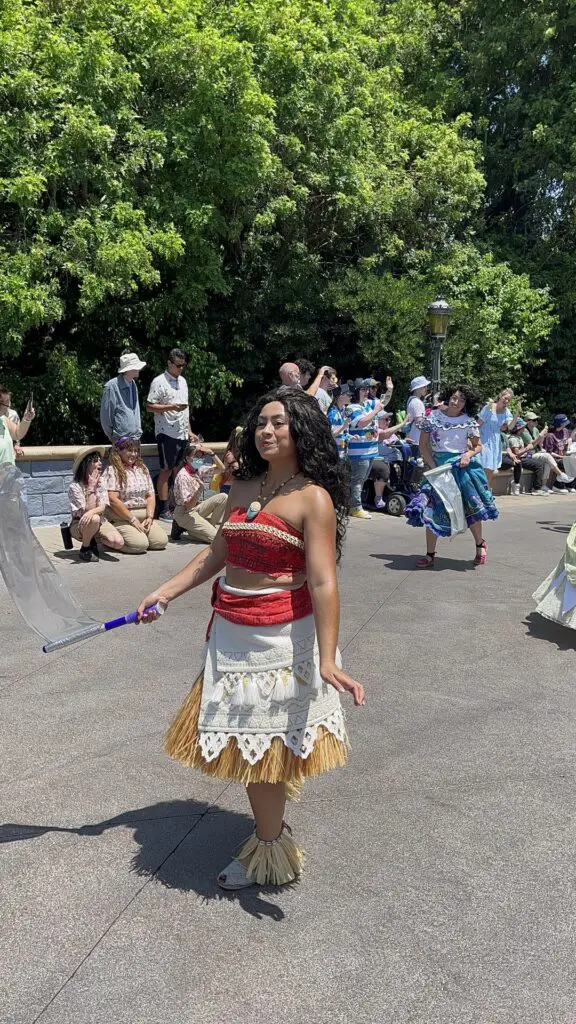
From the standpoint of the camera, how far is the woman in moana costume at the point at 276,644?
316 cm

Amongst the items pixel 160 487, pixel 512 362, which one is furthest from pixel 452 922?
pixel 512 362

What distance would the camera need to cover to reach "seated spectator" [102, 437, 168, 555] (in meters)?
9.46

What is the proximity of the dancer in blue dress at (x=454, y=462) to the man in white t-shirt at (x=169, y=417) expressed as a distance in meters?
3.23

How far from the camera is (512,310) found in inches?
830

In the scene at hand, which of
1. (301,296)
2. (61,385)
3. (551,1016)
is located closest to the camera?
(551,1016)

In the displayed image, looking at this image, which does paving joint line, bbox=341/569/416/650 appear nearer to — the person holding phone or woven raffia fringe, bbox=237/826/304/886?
woven raffia fringe, bbox=237/826/304/886

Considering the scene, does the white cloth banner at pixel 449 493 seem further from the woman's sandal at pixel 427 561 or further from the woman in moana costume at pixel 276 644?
the woman in moana costume at pixel 276 644

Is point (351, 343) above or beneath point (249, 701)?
above

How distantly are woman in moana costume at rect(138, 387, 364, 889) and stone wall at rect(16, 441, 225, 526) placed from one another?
807 cm

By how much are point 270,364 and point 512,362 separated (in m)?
5.78

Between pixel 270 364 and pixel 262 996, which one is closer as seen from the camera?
pixel 262 996

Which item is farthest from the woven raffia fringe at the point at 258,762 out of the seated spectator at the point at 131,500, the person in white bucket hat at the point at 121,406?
the person in white bucket hat at the point at 121,406

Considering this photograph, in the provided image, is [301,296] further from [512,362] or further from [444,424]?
[444,424]

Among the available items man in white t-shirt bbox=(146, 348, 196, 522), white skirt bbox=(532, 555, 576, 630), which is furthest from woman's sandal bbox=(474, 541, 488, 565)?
man in white t-shirt bbox=(146, 348, 196, 522)
